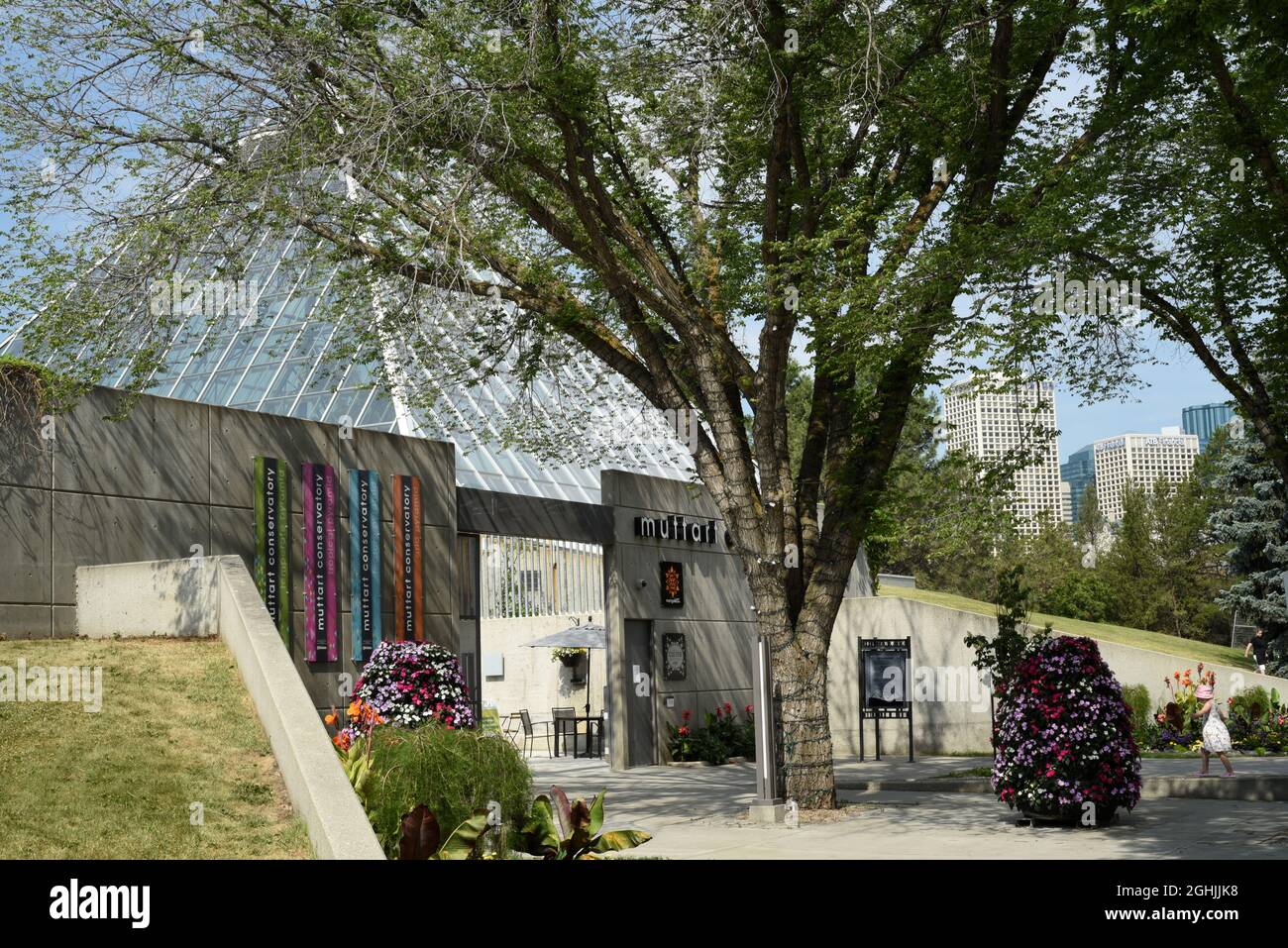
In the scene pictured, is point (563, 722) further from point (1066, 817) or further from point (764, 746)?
point (1066, 817)

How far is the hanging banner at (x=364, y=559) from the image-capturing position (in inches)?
674

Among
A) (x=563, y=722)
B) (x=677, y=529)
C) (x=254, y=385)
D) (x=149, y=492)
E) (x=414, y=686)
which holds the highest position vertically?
(x=254, y=385)

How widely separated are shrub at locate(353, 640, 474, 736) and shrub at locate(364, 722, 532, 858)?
396cm

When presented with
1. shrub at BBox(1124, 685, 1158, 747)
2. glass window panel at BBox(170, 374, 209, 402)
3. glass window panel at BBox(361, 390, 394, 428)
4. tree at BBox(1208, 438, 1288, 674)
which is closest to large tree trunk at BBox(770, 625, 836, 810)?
glass window panel at BBox(361, 390, 394, 428)

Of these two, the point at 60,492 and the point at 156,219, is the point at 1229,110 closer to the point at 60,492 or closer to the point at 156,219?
the point at 156,219

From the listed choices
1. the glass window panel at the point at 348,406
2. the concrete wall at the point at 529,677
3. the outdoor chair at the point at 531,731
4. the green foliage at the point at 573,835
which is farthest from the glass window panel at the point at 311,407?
the green foliage at the point at 573,835

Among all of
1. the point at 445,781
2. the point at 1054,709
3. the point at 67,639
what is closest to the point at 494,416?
the point at 67,639

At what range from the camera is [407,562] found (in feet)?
59.4

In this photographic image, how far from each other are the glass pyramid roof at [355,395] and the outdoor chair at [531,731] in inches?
199

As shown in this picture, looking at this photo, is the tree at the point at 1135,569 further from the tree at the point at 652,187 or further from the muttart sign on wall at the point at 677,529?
the tree at the point at 652,187

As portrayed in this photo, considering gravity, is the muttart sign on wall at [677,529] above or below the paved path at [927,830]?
above

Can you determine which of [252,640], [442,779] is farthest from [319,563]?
[442,779]

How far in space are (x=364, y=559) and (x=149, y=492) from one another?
3.26 m

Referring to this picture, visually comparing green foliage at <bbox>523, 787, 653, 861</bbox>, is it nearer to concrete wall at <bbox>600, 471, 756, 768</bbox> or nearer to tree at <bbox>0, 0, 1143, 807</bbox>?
tree at <bbox>0, 0, 1143, 807</bbox>
